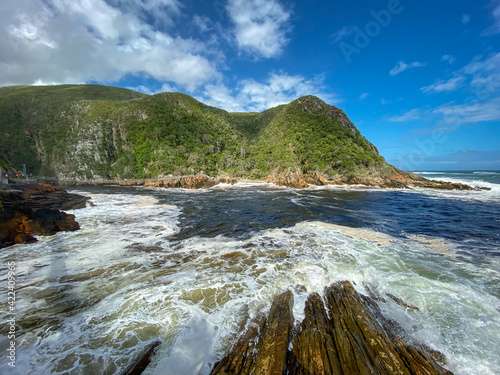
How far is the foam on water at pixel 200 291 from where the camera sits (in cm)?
407

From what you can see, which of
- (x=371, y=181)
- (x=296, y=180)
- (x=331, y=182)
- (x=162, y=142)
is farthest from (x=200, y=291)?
(x=162, y=142)

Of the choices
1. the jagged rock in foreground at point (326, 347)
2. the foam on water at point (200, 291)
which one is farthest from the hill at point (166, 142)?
the jagged rock in foreground at point (326, 347)

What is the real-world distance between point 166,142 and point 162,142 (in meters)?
1.35

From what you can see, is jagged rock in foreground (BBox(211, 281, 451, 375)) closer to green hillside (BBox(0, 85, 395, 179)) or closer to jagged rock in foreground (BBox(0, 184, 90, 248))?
jagged rock in foreground (BBox(0, 184, 90, 248))

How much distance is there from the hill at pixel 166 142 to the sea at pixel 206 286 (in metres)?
41.1

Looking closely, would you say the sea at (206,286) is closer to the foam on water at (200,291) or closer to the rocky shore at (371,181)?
the foam on water at (200,291)

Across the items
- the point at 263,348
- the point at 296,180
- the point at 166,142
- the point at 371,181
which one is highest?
the point at 166,142

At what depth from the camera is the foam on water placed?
13.4 feet

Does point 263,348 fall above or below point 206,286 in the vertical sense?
above

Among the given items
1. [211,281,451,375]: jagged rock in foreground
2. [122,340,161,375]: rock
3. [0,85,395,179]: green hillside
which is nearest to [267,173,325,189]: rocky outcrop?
[0,85,395,179]: green hillside

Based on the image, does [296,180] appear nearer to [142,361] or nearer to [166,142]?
[142,361]

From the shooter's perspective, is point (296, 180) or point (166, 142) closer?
point (296, 180)

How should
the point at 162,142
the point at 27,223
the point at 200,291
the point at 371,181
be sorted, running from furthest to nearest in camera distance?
the point at 162,142
the point at 371,181
the point at 27,223
the point at 200,291

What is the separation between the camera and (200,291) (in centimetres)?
616
